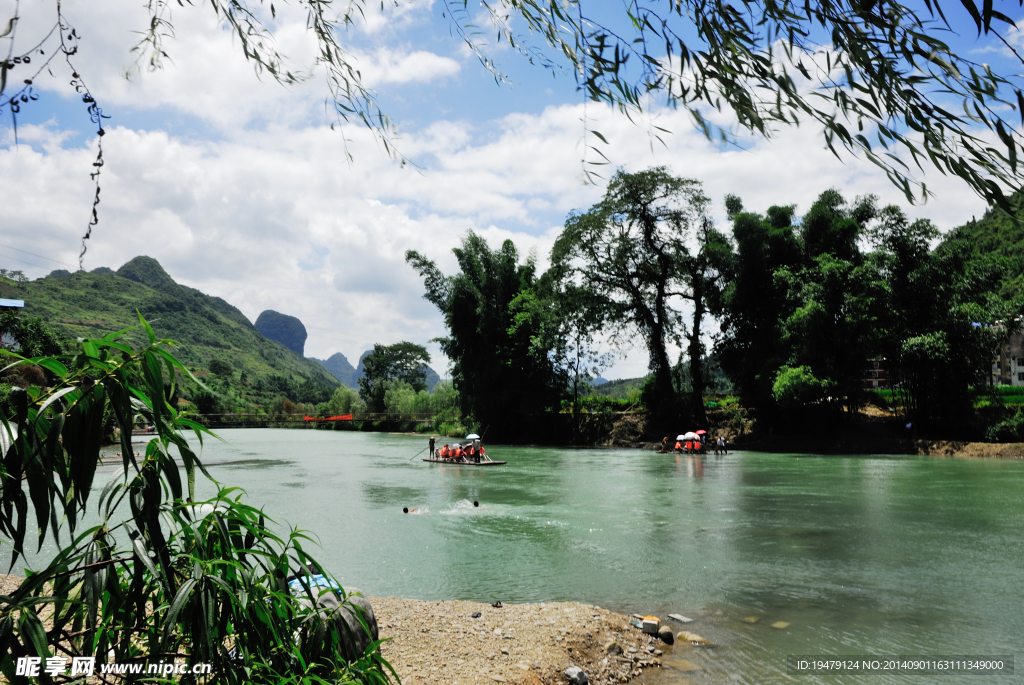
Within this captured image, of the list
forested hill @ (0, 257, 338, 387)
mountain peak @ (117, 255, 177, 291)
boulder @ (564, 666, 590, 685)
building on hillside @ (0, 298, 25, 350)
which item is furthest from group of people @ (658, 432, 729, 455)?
mountain peak @ (117, 255, 177, 291)

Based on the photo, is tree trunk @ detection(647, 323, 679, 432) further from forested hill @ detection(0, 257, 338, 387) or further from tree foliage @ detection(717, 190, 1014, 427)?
forested hill @ detection(0, 257, 338, 387)

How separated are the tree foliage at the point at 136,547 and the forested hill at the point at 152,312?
3232 centimetres

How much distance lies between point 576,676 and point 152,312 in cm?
10706

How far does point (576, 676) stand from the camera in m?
3.92

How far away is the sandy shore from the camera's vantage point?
3836mm

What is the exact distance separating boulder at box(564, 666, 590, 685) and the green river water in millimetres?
603

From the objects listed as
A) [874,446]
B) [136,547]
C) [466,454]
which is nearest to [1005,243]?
[874,446]

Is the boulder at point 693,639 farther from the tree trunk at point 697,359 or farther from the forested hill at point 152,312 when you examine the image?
the forested hill at point 152,312

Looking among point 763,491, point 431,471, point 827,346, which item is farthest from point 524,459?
point 827,346

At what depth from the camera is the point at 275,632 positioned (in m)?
1.54

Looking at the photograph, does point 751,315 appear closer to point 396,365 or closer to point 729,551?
point 729,551

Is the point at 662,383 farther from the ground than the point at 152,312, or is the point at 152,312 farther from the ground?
the point at 152,312

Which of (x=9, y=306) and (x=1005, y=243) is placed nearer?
(x=9, y=306)

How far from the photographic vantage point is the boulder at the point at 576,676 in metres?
3.88
